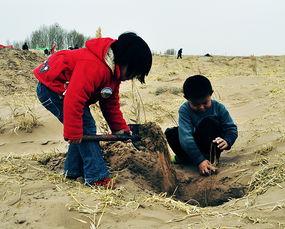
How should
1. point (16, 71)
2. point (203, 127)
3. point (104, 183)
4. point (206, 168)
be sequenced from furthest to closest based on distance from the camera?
1. point (16, 71)
2. point (203, 127)
3. point (206, 168)
4. point (104, 183)

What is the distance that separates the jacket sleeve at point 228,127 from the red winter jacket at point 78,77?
135 cm

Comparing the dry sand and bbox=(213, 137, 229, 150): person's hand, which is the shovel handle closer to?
the dry sand

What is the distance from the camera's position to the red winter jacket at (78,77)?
7.56 feet

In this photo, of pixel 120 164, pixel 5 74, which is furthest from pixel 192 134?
pixel 5 74

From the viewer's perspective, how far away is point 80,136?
241 cm

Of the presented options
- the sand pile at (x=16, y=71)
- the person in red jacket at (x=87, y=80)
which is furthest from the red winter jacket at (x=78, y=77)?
the sand pile at (x=16, y=71)

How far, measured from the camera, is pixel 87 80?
2.31 meters

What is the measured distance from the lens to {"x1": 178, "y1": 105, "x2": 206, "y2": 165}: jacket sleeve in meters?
3.27

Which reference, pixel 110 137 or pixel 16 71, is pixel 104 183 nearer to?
pixel 110 137

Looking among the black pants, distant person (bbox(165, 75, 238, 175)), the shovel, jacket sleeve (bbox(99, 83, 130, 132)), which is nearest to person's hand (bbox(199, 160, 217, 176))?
distant person (bbox(165, 75, 238, 175))

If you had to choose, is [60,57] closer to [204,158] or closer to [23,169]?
[23,169]

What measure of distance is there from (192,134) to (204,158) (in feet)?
0.98

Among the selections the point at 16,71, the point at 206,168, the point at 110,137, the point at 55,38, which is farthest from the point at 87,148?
the point at 55,38

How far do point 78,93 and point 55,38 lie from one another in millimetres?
62342
